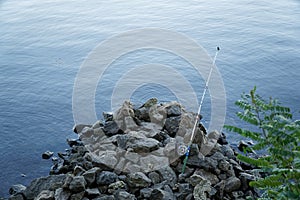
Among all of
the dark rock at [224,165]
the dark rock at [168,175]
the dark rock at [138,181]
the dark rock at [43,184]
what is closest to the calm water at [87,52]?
the dark rock at [43,184]

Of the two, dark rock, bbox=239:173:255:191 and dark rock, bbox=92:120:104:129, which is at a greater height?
dark rock, bbox=92:120:104:129

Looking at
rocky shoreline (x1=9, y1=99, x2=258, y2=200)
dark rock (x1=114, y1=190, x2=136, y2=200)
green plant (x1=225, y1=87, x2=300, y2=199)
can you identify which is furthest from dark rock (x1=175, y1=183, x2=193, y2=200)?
green plant (x1=225, y1=87, x2=300, y2=199)

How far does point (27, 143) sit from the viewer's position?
11055mm

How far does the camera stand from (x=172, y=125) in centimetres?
1020

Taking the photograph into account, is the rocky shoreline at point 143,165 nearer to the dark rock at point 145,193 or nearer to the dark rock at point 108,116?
the dark rock at point 145,193

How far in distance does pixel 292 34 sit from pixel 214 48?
3.78 metres

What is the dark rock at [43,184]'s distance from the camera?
8.72 meters

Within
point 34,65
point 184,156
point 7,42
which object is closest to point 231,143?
point 184,156

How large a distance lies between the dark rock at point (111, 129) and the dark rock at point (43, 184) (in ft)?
5.84

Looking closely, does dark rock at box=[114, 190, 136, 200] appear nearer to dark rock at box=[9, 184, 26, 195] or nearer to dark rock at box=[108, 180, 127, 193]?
dark rock at box=[108, 180, 127, 193]

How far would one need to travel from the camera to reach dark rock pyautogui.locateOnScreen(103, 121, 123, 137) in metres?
10.3

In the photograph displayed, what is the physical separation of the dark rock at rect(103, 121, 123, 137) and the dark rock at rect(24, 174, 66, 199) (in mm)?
1781

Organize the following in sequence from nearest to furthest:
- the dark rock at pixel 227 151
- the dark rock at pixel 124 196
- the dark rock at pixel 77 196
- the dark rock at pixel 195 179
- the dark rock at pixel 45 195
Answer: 1. the dark rock at pixel 124 196
2. the dark rock at pixel 77 196
3. the dark rock at pixel 45 195
4. the dark rock at pixel 195 179
5. the dark rock at pixel 227 151

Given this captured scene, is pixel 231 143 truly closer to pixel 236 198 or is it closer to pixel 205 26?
pixel 236 198
